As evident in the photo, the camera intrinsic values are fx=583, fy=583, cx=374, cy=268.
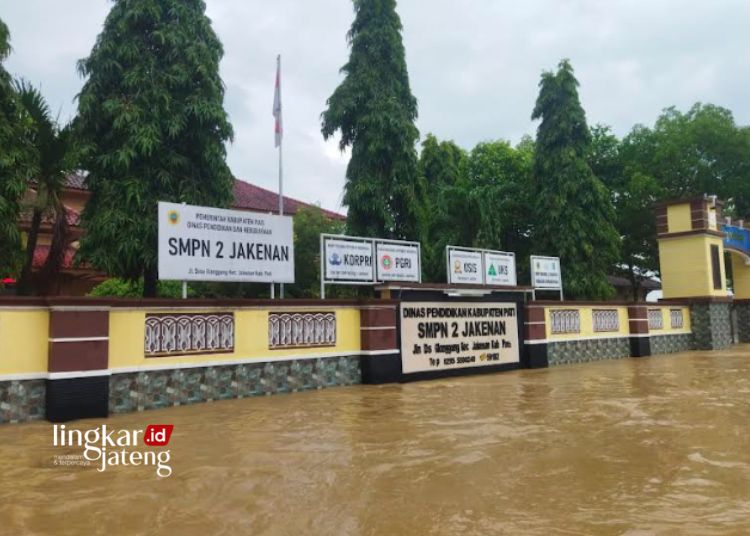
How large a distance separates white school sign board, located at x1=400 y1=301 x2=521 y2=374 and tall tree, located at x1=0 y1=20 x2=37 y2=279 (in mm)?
7794

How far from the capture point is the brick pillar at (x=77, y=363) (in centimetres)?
721

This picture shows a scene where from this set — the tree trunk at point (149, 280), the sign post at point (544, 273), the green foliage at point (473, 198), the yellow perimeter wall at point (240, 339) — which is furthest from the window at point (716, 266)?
the tree trunk at point (149, 280)

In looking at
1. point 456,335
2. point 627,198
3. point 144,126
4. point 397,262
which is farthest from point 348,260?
point 627,198

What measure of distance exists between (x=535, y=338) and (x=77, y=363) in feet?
34.4

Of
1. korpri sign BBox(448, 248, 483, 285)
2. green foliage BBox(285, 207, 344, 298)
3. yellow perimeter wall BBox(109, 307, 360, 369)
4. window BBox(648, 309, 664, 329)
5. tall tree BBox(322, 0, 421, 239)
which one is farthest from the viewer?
green foliage BBox(285, 207, 344, 298)

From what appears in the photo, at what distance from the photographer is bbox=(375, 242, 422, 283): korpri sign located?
1192 centimetres

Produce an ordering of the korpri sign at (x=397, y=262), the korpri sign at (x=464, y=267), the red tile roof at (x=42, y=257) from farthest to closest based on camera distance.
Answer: the red tile roof at (x=42, y=257) → the korpri sign at (x=464, y=267) → the korpri sign at (x=397, y=262)

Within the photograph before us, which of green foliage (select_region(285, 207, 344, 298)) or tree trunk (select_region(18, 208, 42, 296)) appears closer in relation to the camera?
tree trunk (select_region(18, 208, 42, 296))

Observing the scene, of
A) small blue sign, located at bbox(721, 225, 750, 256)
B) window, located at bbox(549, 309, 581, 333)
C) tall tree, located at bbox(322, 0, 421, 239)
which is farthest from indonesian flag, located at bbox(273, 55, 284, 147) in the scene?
small blue sign, located at bbox(721, 225, 750, 256)

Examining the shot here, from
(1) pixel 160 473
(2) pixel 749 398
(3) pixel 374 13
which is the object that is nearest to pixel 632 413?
(2) pixel 749 398

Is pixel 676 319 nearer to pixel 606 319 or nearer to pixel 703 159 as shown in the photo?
pixel 606 319

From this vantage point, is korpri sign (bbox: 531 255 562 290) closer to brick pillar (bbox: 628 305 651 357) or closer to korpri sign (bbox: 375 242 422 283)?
brick pillar (bbox: 628 305 651 357)

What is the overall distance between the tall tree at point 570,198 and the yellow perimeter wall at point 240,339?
50.3 ft

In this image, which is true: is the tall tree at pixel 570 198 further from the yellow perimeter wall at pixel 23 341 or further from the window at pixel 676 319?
the yellow perimeter wall at pixel 23 341
